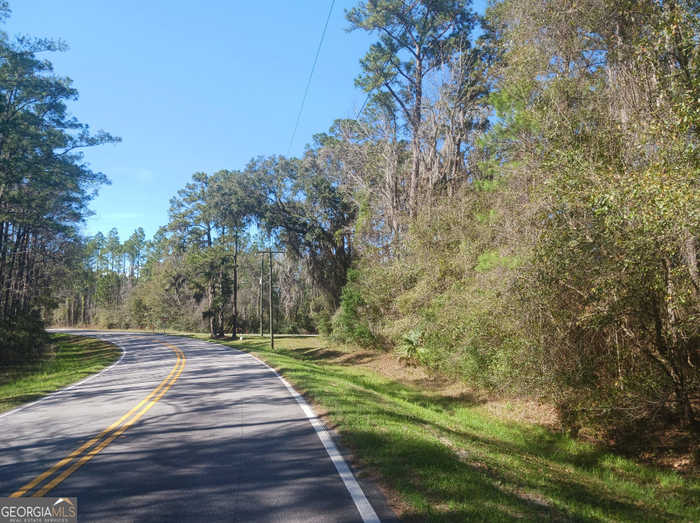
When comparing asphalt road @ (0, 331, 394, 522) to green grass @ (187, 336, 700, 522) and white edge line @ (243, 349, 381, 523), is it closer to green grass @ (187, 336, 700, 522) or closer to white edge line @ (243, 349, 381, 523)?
white edge line @ (243, 349, 381, 523)

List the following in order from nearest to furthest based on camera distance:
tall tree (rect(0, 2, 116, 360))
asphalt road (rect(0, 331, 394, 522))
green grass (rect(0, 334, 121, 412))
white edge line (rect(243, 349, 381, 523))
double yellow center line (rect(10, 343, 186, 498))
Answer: white edge line (rect(243, 349, 381, 523))
asphalt road (rect(0, 331, 394, 522))
double yellow center line (rect(10, 343, 186, 498))
green grass (rect(0, 334, 121, 412))
tall tree (rect(0, 2, 116, 360))

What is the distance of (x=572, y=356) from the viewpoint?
9438mm

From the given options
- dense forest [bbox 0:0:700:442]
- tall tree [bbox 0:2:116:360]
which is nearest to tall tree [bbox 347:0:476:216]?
dense forest [bbox 0:0:700:442]

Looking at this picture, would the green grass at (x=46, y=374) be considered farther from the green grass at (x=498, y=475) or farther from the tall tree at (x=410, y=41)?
the tall tree at (x=410, y=41)

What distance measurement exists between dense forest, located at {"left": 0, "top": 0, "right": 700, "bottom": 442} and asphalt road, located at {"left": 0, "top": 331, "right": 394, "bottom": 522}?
5.41 meters

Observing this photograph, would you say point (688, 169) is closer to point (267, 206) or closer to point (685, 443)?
point (685, 443)

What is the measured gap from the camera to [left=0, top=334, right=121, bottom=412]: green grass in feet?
38.6

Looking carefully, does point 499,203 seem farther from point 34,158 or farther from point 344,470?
point 34,158

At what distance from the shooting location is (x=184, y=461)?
17.6 ft

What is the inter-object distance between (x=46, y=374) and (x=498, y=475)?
19516mm

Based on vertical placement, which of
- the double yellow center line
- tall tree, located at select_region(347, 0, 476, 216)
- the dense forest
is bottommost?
the double yellow center line

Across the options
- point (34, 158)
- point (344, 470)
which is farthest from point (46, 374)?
point (344, 470)

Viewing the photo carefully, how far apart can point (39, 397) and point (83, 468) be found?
793cm

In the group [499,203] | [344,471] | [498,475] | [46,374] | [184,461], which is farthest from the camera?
[46,374]
